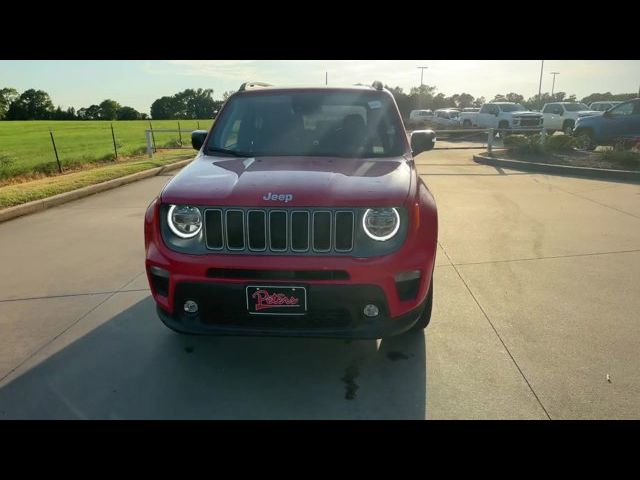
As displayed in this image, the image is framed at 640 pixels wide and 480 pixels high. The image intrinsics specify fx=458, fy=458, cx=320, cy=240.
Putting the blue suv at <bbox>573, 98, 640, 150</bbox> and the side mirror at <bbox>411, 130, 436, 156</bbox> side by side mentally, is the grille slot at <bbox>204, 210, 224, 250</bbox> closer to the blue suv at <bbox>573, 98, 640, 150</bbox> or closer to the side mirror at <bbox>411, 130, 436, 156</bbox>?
the side mirror at <bbox>411, 130, 436, 156</bbox>

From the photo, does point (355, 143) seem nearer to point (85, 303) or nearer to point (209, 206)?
point (209, 206)

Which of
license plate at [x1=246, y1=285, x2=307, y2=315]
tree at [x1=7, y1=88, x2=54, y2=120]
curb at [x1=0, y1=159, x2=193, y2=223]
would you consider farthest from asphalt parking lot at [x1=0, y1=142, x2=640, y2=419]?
tree at [x1=7, y1=88, x2=54, y2=120]

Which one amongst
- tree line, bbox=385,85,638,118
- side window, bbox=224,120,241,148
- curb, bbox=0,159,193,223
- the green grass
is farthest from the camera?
tree line, bbox=385,85,638,118

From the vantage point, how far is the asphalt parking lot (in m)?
2.67

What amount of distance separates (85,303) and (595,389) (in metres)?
3.97

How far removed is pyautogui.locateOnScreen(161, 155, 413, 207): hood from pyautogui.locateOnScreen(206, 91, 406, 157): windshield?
0.33m

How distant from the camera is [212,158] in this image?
141 inches

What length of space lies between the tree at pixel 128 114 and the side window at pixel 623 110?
77.5 metres

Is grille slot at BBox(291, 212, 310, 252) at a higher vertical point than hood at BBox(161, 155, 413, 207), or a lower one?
lower

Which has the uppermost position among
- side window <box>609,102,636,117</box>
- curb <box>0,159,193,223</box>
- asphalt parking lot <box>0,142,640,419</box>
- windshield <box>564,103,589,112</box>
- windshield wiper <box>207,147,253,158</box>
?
windshield wiper <box>207,147,253,158</box>

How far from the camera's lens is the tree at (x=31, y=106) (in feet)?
228

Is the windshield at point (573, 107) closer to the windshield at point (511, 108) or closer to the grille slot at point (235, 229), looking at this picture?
the windshield at point (511, 108)

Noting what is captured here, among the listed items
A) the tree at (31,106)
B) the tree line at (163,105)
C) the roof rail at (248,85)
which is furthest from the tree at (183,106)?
the roof rail at (248,85)

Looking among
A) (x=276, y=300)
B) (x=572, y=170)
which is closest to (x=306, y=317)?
(x=276, y=300)
